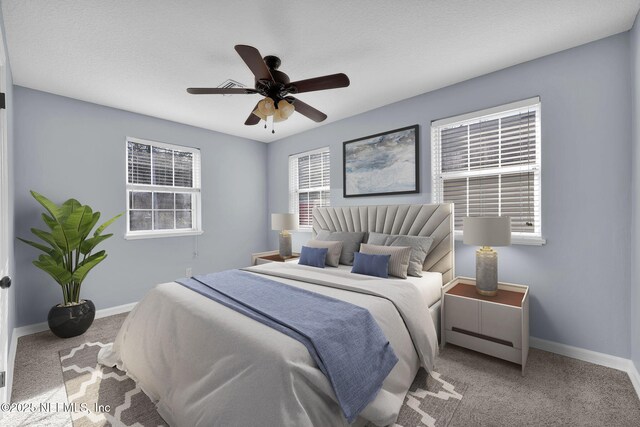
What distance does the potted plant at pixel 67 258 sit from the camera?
2.78 metres

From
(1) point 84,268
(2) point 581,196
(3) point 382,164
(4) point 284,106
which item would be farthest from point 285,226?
(2) point 581,196

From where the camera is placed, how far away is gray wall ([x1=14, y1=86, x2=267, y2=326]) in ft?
9.90

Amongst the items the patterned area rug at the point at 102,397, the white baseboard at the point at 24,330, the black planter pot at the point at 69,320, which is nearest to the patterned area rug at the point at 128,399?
the patterned area rug at the point at 102,397

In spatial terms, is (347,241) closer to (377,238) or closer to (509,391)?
(377,238)

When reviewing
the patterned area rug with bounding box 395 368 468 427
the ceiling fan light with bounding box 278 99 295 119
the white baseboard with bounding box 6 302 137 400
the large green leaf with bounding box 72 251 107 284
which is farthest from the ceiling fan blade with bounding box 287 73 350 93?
the white baseboard with bounding box 6 302 137 400

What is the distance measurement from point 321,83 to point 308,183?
2689 mm

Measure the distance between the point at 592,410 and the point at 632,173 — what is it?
1730mm

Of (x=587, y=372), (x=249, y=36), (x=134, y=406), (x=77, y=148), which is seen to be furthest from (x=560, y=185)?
(x=77, y=148)

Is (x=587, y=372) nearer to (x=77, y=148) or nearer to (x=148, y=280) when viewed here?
(x=148, y=280)

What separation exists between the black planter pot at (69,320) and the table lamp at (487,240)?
12.8ft

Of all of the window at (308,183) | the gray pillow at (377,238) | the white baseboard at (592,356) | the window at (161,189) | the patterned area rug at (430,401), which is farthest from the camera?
the window at (308,183)

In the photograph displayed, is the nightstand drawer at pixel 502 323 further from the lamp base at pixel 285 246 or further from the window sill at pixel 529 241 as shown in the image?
the lamp base at pixel 285 246

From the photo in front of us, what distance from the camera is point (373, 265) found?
8.94 feet

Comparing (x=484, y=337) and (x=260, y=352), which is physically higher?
(x=260, y=352)
